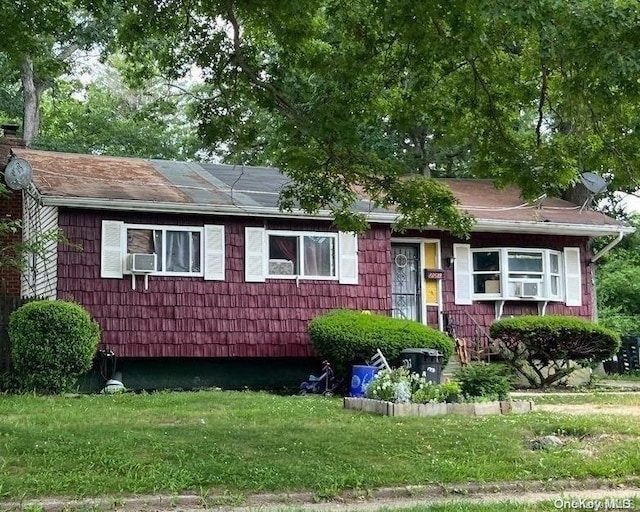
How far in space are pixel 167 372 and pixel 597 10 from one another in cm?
1130

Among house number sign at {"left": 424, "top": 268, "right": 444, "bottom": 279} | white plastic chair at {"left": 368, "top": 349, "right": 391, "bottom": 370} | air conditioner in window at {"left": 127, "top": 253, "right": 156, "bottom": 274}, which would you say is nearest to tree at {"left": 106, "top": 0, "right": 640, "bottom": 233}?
white plastic chair at {"left": 368, "top": 349, "right": 391, "bottom": 370}

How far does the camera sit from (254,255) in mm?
16062

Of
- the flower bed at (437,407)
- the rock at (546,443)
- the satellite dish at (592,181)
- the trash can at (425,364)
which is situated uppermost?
the satellite dish at (592,181)

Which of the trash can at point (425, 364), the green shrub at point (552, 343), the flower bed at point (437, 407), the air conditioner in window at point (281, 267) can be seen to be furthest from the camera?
the air conditioner in window at point (281, 267)

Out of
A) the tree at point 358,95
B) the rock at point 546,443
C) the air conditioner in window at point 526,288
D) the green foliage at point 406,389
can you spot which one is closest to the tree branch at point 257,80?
the tree at point 358,95

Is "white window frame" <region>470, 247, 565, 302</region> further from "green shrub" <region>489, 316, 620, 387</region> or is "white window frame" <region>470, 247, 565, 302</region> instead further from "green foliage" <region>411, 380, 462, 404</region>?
"green foliage" <region>411, 380, 462, 404</region>

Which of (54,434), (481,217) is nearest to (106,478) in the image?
(54,434)

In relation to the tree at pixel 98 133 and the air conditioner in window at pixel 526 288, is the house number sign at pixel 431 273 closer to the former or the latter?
the air conditioner in window at pixel 526 288

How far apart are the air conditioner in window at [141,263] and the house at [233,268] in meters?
0.03

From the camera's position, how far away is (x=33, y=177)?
15.5 m

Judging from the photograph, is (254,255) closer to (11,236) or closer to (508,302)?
(11,236)

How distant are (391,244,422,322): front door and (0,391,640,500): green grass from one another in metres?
7.61

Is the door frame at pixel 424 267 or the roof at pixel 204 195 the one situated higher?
the roof at pixel 204 195

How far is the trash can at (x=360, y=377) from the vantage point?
43.8 ft
